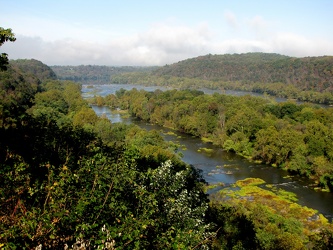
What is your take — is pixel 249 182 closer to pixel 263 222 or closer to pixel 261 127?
pixel 263 222

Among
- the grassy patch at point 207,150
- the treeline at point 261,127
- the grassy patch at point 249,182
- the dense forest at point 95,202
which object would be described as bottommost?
the grassy patch at point 249,182

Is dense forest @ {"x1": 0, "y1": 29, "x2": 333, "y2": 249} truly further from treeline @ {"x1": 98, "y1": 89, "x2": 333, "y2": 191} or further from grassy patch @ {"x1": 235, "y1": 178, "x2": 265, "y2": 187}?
treeline @ {"x1": 98, "y1": 89, "x2": 333, "y2": 191}

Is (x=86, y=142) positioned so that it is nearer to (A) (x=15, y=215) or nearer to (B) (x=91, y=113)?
(A) (x=15, y=215)

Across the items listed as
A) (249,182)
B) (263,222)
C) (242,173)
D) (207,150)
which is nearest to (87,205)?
(263,222)

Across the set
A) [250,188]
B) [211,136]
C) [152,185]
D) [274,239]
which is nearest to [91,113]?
[211,136]

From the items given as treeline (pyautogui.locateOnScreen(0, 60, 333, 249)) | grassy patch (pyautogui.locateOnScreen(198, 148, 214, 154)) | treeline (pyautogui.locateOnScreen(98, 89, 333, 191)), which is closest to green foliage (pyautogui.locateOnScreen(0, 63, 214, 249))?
treeline (pyautogui.locateOnScreen(0, 60, 333, 249))

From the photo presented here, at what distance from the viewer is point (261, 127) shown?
61.8 m

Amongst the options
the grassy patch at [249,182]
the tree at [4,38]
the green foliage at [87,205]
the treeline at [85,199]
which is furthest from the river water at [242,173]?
the tree at [4,38]

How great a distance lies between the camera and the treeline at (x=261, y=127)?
1889 inches

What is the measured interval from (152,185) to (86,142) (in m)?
4.92

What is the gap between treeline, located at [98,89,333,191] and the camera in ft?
157

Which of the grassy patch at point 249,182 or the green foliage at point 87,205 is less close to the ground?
the green foliage at point 87,205

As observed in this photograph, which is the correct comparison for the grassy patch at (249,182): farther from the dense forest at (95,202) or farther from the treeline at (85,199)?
the treeline at (85,199)

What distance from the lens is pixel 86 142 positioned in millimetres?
13414
